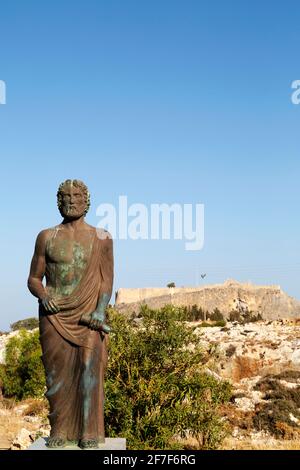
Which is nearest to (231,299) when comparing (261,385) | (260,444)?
(261,385)

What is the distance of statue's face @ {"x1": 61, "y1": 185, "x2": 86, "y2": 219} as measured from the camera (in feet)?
18.5

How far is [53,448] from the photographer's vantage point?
5184 millimetres

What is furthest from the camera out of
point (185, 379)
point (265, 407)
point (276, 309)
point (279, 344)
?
point (276, 309)

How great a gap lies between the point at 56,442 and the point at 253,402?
13.7 m

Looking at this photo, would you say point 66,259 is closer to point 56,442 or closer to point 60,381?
point 60,381

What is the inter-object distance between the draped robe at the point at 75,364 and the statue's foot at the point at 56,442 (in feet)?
0.14

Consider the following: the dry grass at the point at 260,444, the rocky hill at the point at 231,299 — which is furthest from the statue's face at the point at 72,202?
the rocky hill at the point at 231,299

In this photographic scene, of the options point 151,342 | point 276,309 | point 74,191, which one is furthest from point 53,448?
point 276,309

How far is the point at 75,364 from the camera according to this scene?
538 centimetres

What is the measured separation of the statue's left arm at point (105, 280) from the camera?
543cm

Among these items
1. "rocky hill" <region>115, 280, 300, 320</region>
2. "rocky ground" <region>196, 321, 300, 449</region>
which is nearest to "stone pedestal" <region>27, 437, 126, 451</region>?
"rocky ground" <region>196, 321, 300, 449</region>

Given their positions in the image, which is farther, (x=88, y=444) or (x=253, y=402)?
(x=253, y=402)

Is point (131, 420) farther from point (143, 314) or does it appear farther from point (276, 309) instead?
point (276, 309)

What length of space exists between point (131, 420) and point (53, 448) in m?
5.67
